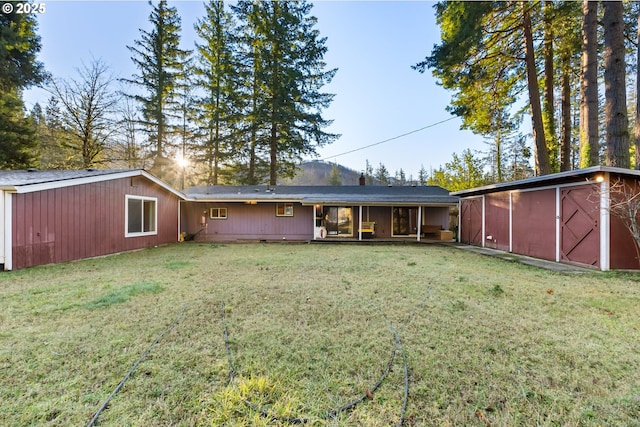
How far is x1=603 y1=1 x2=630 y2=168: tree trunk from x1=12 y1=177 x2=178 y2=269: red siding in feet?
46.2

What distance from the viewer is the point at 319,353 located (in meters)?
2.35

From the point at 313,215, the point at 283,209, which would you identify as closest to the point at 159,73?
the point at 283,209

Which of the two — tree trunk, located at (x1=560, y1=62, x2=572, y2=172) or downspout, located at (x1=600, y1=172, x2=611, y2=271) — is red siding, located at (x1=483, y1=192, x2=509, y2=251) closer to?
downspout, located at (x1=600, y1=172, x2=611, y2=271)

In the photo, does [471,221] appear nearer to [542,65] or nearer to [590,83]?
[590,83]

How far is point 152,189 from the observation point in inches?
389

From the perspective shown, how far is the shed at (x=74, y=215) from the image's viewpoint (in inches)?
222

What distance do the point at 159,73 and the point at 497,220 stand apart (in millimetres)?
19624

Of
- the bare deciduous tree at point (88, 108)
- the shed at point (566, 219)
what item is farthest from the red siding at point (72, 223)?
the shed at point (566, 219)

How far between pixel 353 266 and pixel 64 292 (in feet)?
17.0

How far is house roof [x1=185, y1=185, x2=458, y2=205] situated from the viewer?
467 inches

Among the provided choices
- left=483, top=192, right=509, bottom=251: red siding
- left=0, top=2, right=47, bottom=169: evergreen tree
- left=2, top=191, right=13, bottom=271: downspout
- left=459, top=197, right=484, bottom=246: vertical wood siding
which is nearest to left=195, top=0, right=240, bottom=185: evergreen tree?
left=0, top=2, right=47, bottom=169: evergreen tree

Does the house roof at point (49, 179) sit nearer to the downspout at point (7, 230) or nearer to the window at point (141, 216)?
the downspout at point (7, 230)

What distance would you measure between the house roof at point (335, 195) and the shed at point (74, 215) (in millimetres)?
2759

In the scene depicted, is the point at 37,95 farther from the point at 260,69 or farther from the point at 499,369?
the point at 499,369
